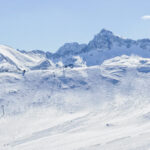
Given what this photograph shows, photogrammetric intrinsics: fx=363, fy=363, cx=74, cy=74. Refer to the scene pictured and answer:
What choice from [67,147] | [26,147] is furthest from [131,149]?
[26,147]

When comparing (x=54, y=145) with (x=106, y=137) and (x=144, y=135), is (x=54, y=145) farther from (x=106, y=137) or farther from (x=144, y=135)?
(x=144, y=135)

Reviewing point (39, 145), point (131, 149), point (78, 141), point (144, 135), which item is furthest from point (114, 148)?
point (39, 145)

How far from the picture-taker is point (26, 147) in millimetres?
196375

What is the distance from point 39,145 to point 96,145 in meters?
37.0

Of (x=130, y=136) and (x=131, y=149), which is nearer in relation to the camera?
(x=131, y=149)

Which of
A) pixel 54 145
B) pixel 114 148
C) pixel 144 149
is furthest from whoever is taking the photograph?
pixel 54 145

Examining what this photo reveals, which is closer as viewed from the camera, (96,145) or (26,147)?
(96,145)

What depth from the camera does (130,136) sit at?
7116 inches

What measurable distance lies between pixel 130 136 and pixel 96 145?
1895 cm

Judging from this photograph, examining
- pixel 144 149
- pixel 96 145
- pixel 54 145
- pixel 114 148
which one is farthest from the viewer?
pixel 54 145

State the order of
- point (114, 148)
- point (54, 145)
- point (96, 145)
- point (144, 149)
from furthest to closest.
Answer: point (54, 145) < point (96, 145) < point (114, 148) < point (144, 149)

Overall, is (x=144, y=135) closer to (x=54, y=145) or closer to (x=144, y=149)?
(x=144, y=149)

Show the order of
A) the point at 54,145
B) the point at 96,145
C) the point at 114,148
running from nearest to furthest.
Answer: the point at 114,148, the point at 96,145, the point at 54,145

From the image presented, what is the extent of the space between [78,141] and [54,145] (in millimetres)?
12890
